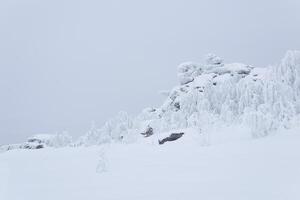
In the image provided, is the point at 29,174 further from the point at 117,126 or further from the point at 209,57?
the point at 209,57

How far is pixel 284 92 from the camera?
47.9ft

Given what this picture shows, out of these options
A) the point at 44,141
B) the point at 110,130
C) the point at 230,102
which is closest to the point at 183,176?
the point at 230,102

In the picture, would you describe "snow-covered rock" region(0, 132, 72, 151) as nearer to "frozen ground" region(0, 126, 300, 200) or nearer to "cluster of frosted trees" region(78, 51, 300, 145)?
"cluster of frosted trees" region(78, 51, 300, 145)

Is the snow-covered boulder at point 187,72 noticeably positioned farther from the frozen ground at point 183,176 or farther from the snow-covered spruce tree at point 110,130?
the frozen ground at point 183,176

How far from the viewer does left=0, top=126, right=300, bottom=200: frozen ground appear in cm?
718

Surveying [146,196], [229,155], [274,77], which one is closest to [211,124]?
[274,77]

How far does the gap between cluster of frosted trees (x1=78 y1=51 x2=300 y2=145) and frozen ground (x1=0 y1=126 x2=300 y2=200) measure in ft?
4.94

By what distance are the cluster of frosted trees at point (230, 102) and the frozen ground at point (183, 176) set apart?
1506 millimetres

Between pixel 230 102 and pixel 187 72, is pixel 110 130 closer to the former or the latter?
pixel 187 72

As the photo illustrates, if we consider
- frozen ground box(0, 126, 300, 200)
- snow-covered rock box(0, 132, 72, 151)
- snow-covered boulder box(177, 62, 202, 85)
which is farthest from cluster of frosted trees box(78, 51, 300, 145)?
frozen ground box(0, 126, 300, 200)

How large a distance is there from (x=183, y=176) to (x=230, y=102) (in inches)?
428

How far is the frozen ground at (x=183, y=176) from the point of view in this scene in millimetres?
7177

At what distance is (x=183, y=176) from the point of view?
8.92m

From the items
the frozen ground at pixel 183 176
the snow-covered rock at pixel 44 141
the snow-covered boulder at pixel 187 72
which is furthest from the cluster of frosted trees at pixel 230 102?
the frozen ground at pixel 183 176
